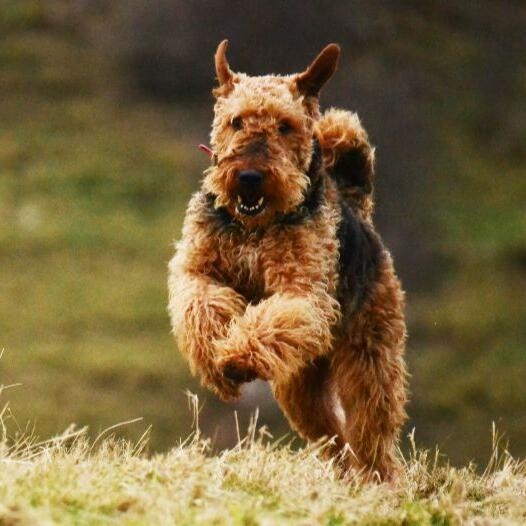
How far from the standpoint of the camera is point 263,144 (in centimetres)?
509

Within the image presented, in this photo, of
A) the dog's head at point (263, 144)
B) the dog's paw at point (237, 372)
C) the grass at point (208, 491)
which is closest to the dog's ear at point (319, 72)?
the dog's head at point (263, 144)

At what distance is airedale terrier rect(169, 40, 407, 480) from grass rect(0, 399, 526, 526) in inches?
13.3

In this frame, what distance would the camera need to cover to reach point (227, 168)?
5.06 meters

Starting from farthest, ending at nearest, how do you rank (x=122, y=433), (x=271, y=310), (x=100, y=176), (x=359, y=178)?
(x=100, y=176) → (x=122, y=433) → (x=359, y=178) → (x=271, y=310)

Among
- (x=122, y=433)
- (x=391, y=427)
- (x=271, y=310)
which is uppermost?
(x=271, y=310)

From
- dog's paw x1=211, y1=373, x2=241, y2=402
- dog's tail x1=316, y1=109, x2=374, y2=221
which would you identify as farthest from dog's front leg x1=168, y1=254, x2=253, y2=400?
dog's tail x1=316, y1=109, x2=374, y2=221

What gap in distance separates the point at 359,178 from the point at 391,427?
4.11 feet

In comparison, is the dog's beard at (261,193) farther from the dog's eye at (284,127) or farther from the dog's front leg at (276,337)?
the dog's front leg at (276,337)

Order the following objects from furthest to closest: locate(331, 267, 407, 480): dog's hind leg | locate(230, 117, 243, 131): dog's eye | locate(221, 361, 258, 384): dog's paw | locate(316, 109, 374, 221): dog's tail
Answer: locate(316, 109, 374, 221): dog's tail
locate(331, 267, 407, 480): dog's hind leg
locate(230, 117, 243, 131): dog's eye
locate(221, 361, 258, 384): dog's paw

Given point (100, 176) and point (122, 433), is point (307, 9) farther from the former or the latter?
point (122, 433)

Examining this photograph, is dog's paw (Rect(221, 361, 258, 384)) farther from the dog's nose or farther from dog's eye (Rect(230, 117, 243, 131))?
dog's eye (Rect(230, 117, 243, 131))

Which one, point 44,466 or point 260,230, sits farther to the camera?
point 260,230

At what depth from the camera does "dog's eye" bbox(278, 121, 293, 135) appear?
5.20m

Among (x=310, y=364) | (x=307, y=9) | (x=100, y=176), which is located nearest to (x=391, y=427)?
(x=310, y=364)
